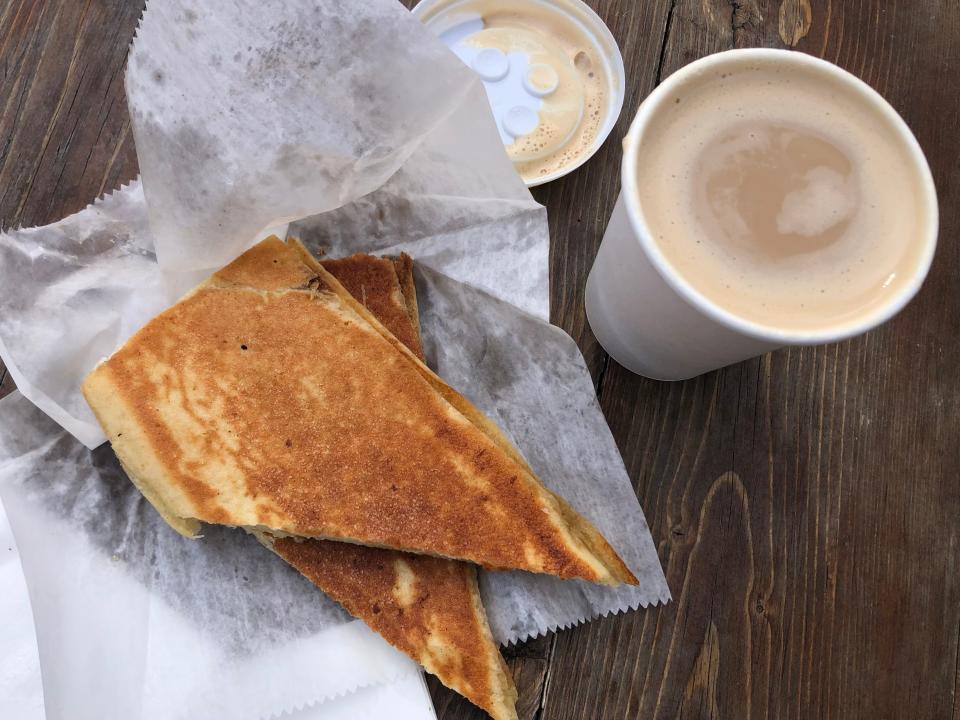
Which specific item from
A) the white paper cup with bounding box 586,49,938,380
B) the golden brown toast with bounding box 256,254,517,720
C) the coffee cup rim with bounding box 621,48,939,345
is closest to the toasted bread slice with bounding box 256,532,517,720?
the golden brown toast with bounding box 256,254,517,720

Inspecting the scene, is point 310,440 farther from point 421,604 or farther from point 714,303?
point 714,303

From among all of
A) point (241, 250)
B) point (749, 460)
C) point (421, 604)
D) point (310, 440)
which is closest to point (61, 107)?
point (241, 250)

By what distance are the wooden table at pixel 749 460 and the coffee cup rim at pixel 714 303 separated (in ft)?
1.57

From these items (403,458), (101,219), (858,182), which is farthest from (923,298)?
(101,219)

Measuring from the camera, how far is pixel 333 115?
1.18 m

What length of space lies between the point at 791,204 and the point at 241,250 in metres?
0.86

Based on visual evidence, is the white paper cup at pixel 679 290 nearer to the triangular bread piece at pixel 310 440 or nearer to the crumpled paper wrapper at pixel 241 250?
the crumpled paper wrapper at pixel 241 250

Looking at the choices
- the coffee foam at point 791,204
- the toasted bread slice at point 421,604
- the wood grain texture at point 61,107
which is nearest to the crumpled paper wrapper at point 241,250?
the toasted bread slice at point 421,604

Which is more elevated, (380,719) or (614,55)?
(614,55)

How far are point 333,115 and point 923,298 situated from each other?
117 centimetres

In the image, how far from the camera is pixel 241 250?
1272 mm

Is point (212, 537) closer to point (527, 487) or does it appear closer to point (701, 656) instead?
point (527, 487)

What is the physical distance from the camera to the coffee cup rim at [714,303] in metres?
0.95

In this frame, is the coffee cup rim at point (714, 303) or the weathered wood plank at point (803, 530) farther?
the weathered wood plank at point (803, 530)
